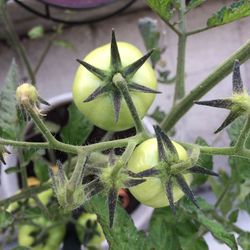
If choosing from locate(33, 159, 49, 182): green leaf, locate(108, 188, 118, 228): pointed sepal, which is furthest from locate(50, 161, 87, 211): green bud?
locate(33, 159, 49, 182): green leaf

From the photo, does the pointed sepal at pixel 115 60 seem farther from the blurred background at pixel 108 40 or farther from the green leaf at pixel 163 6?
the blurred background at pixel 108 40

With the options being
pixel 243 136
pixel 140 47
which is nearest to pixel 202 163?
pixel 243 136

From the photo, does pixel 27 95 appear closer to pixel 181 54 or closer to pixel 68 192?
pixel 68 192

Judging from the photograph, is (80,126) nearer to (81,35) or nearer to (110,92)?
(110,92)

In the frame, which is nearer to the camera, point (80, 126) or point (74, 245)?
point (80, 126)

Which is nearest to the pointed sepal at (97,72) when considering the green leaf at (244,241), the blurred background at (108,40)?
the green leaf at (244,241)

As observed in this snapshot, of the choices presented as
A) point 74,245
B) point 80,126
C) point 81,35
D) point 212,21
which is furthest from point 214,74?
point 81,35

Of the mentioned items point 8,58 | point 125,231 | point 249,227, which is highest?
point 8,58
